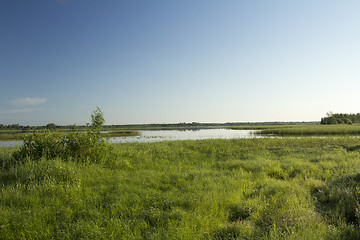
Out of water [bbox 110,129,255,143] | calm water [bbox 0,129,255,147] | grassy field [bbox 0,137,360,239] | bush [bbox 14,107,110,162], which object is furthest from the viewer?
water [bbox 110,129,255,143]

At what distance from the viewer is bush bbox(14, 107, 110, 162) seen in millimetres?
10922

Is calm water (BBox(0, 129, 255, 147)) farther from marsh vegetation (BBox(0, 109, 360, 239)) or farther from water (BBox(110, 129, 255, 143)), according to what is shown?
marsh vegetation (BBox(0, 109, 360, 239))

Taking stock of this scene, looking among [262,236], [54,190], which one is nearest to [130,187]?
[54,190]

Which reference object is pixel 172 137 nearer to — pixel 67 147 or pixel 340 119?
pixel 67 147

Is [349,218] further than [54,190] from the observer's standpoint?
No

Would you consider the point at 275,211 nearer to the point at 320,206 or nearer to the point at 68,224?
the point at 320,206

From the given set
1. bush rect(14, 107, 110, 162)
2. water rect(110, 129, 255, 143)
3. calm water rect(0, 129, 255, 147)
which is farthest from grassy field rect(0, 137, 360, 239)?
water rect(110, 129, 255, 143)

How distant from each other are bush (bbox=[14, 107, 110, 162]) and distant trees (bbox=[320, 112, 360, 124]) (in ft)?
322

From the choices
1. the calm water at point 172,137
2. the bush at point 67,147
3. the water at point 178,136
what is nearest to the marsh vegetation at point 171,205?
the bush at point 67,147

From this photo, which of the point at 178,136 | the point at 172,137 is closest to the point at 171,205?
the point at 172,137

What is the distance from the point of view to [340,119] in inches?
3499

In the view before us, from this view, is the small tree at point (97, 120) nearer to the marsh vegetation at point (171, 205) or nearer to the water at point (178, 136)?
the marsh vegetation at point (171, 205)

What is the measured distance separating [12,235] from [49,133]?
8042mm

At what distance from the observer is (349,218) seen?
18.1 ft
